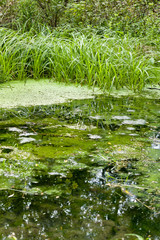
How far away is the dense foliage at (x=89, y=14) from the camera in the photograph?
6.05 m

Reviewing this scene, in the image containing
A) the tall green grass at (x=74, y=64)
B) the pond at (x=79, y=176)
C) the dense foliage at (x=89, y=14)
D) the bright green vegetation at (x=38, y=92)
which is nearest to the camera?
the pond at (x=79, y=176)

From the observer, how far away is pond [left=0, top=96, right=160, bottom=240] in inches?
46.1

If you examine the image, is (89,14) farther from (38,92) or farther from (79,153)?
(79,153)

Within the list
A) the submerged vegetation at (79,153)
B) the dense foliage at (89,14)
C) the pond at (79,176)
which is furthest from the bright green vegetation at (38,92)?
the dense foliage at (89,14)

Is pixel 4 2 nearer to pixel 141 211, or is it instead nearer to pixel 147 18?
pixel 147 18

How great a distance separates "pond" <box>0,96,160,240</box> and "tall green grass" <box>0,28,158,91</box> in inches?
48.4

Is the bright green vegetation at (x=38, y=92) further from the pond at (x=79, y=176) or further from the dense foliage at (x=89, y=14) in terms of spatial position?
the dense foliage at (x=89, y=14)

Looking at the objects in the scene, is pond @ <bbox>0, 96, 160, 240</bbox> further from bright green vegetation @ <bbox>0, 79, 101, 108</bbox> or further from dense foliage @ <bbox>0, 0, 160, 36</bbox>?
dense foliage @ <bbox>0, 0, 160, 36</bbox>

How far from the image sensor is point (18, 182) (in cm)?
149

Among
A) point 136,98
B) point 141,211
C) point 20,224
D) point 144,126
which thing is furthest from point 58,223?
point 136,98

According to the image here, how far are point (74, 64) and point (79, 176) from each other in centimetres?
268

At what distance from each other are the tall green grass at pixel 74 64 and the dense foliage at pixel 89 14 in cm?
206

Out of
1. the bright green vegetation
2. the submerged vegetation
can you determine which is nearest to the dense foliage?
the submerged vegetation

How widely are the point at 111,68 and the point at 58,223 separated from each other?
3086 mm
